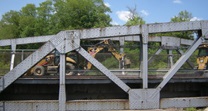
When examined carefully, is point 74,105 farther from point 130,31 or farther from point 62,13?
point 62,13

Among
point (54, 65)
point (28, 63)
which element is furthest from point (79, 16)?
point (28, 63)

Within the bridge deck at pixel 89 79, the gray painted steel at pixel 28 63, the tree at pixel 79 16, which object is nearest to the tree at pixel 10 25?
the tree at pixel 79 16

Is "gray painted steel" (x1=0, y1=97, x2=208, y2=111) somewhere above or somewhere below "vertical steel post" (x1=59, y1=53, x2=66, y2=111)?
below

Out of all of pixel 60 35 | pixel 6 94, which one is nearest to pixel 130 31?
pixel 60 35

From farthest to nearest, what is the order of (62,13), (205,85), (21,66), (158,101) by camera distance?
1. (62,13)
2. (205,85)
3. (158,101)
4. (21,66)

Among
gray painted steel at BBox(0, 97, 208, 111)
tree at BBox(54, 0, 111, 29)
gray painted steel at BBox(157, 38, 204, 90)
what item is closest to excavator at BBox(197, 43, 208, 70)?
gray painted steel at BBox(0, 97, 208, 111)

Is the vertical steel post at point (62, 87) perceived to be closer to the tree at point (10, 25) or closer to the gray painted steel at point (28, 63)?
the gray painted steel at point (28, 63)

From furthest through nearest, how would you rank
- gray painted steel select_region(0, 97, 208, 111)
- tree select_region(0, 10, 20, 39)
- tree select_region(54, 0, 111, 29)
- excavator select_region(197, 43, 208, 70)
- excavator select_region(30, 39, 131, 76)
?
1. tree select_region(0, 10, 20, 39)
2. tree select_region(54, 0, 111, 29)
3. excavator select_region(197, 43, 208, 70)
4. excavator select_region(30, 39, 131, 76)
5. gray painted steel select_region(0, 97, 208, 111)

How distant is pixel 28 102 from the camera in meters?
10.1

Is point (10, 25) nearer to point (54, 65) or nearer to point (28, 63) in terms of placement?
point (54, 65)

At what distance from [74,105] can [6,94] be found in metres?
3.20

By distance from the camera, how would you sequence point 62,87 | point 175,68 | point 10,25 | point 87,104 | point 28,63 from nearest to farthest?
1. point 28,63
2. point 62,87
3. point 87,104
4. point 175,68
5. point 10,25

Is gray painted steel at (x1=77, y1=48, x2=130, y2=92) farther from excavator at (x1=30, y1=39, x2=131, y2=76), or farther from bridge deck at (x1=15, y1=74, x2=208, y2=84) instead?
excavator at (x1=30, y1=39, x2=131, y2=76)


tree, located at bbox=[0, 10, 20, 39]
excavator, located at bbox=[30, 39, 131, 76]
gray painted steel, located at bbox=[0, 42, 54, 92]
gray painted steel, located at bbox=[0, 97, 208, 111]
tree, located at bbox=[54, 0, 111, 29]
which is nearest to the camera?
gray painted steel, located at bbox=[0, 42, 54, 92]
